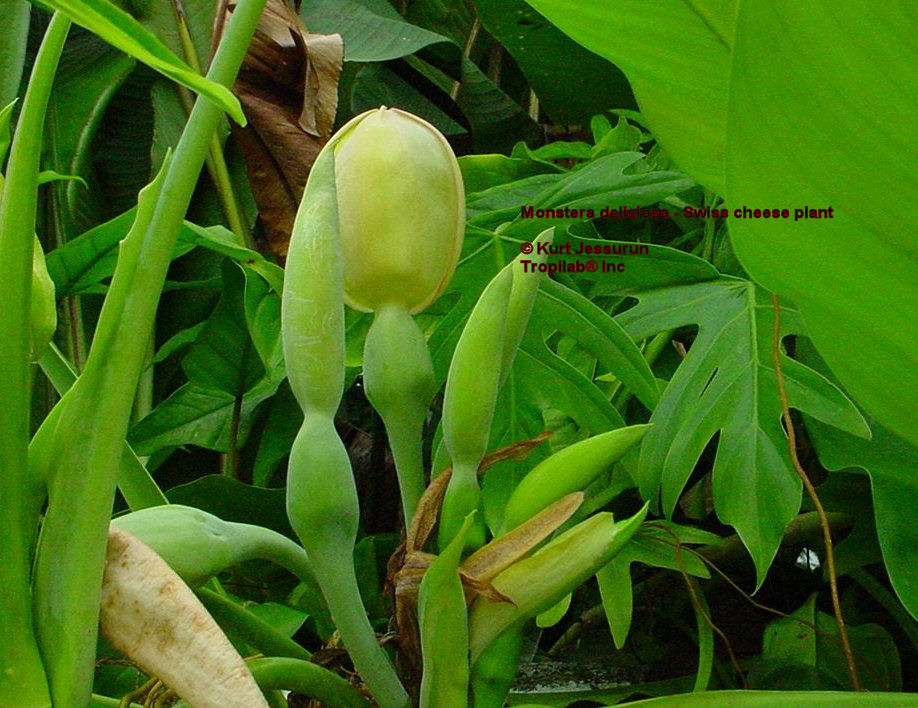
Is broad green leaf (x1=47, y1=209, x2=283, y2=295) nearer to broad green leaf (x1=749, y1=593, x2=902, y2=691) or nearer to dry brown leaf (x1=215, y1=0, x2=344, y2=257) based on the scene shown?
dry brown leaf (x1=215, y1=0, x2=344, y2=257)

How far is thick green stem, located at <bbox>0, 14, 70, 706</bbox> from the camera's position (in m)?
0.26

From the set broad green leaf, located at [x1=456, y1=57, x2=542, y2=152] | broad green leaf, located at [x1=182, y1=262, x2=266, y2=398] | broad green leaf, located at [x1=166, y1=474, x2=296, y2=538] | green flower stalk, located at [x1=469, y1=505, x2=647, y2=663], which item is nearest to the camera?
green flower stalk, located at [x1=469, y1=505, x2=647, y2=663]

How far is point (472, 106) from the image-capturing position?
1211mm

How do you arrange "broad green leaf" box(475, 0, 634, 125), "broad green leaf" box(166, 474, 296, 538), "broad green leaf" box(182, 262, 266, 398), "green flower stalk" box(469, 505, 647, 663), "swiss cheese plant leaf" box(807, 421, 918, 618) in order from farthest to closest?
"broad green leaf" box(475, 0, 634, 125)
"broad green leaf" box(182, 262, 266, 398)
"broad green leaf" box(166, 474, 296, 538)
"swiss cheese plant leaf" box(807, 421, 918, 618)
"green flower stalk" box(469, 505, 647, 663)

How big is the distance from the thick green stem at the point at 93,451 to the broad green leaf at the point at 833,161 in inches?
6.8

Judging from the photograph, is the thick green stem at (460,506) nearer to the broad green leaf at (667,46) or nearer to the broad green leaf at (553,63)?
the broad green leaf at (667,46)

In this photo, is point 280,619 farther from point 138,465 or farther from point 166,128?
point 166,128

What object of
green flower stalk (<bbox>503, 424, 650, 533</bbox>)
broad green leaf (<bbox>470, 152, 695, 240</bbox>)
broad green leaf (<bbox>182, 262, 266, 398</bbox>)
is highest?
broad green leaf (<bbox>470, 152, 695, 240</bbox>)

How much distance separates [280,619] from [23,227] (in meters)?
0.38

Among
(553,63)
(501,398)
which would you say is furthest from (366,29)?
(501,398)

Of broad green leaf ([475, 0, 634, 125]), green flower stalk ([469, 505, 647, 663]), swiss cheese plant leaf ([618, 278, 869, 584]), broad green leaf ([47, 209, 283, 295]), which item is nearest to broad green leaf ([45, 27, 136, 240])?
broad green leaf ([47, 209, 283, 295])

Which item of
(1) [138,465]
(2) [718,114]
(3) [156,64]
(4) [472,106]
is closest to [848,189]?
(2) [718,114]

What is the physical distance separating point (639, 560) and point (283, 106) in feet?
1.98

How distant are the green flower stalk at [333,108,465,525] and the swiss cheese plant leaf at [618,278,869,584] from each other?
0.22m
